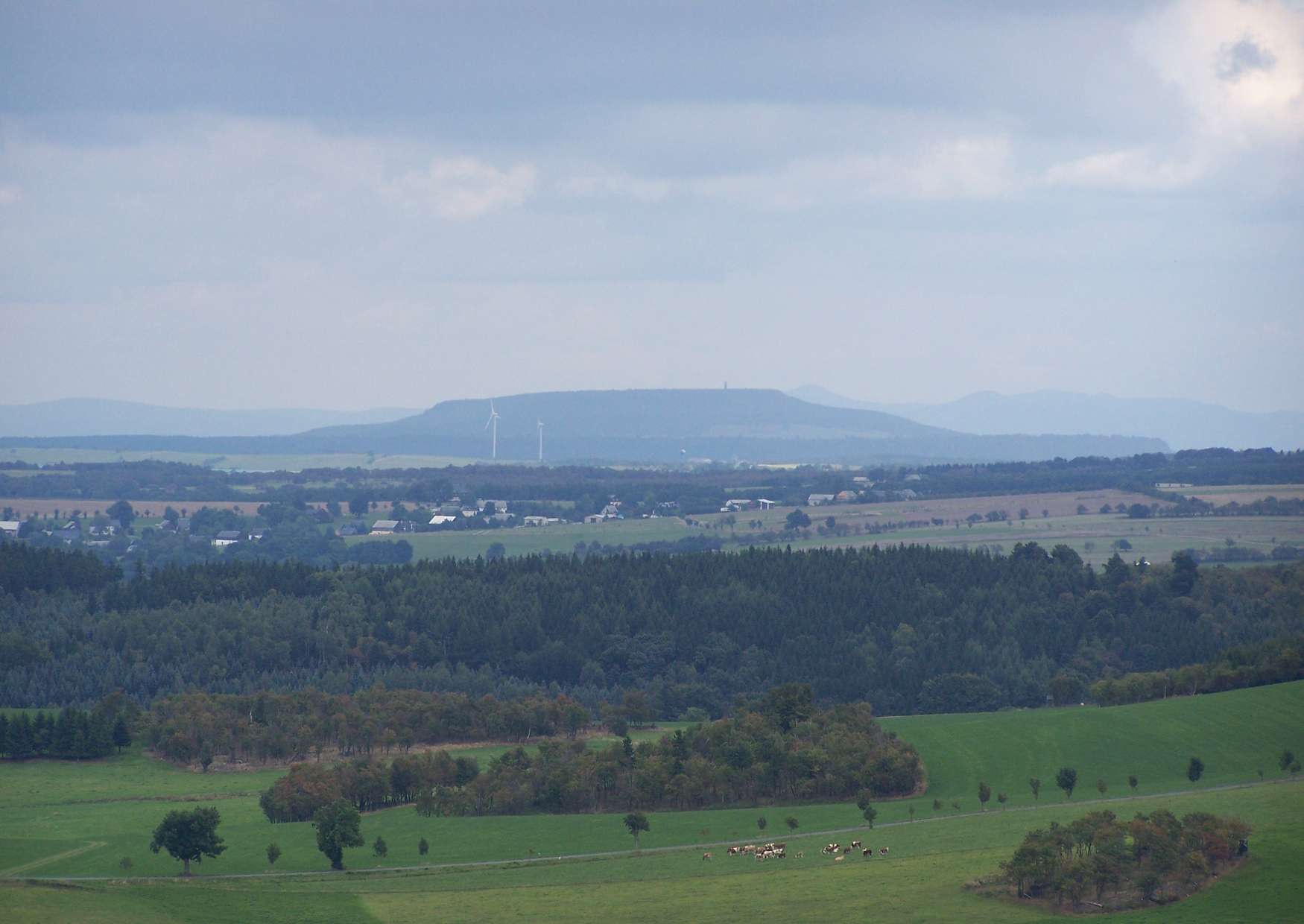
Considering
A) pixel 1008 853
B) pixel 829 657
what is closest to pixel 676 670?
pixel 829 657

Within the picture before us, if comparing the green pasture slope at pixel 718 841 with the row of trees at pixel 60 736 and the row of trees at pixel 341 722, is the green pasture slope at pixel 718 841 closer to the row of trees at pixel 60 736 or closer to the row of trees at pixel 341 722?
the row of trees at pixel 60 736

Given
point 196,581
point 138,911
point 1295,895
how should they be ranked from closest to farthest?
point 1295,895 → point 138,911 → point 196,581

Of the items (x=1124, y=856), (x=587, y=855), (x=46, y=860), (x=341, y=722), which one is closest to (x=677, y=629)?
(x=341, y=722)

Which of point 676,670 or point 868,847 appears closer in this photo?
point 868,847

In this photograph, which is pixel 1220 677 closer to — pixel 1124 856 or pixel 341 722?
pixel 1124 856

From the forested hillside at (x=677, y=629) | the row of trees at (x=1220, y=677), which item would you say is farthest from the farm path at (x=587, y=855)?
the forested hillside at (x=677, y=629)

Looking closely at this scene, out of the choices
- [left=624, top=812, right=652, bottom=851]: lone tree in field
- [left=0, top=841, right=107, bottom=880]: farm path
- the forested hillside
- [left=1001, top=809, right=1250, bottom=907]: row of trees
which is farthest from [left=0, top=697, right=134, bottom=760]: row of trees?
[left=1001, top=809, right=1250, bottom=907]: row of trees

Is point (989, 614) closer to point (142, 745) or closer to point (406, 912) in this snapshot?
point (142, 745)
